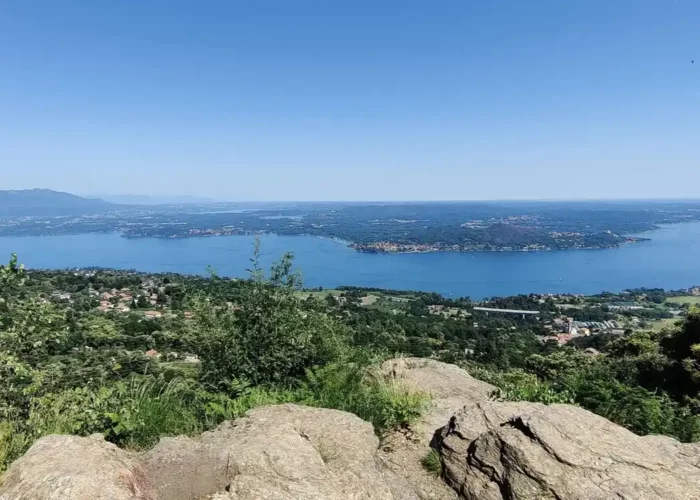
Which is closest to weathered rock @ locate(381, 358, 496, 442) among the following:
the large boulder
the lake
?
the large boulder

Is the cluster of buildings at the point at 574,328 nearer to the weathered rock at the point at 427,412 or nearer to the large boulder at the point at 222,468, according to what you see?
the weathered rock at the point at 427,412

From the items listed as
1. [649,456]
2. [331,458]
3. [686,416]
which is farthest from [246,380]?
[686,416]

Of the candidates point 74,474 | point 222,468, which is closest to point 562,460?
point 222,468

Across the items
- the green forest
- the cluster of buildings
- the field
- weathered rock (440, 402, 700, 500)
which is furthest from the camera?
the field

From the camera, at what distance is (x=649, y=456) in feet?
11.0

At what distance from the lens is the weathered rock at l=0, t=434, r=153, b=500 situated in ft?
7.84

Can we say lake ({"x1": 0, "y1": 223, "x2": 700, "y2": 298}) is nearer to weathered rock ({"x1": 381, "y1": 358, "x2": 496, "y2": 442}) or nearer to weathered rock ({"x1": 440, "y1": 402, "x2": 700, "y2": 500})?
weathered rock ({"x1": 381, "y1": 358, "x2": 496, "y2": 442})

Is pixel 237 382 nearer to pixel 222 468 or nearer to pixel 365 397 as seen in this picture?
pixel 365 397

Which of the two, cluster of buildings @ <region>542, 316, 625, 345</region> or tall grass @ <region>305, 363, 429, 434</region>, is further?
cluster of buildings @ <region>542, 316, 625, 345</region>

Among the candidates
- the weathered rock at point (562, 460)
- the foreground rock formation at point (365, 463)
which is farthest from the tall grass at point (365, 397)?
the weathered rock at point (562, 460)

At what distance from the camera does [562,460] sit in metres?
3.23

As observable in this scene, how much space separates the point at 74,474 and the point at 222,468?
0.93 metres

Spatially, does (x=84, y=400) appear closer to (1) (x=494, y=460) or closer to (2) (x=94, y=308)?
(1) (x=494, y=460)

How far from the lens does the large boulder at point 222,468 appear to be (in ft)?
8.31
